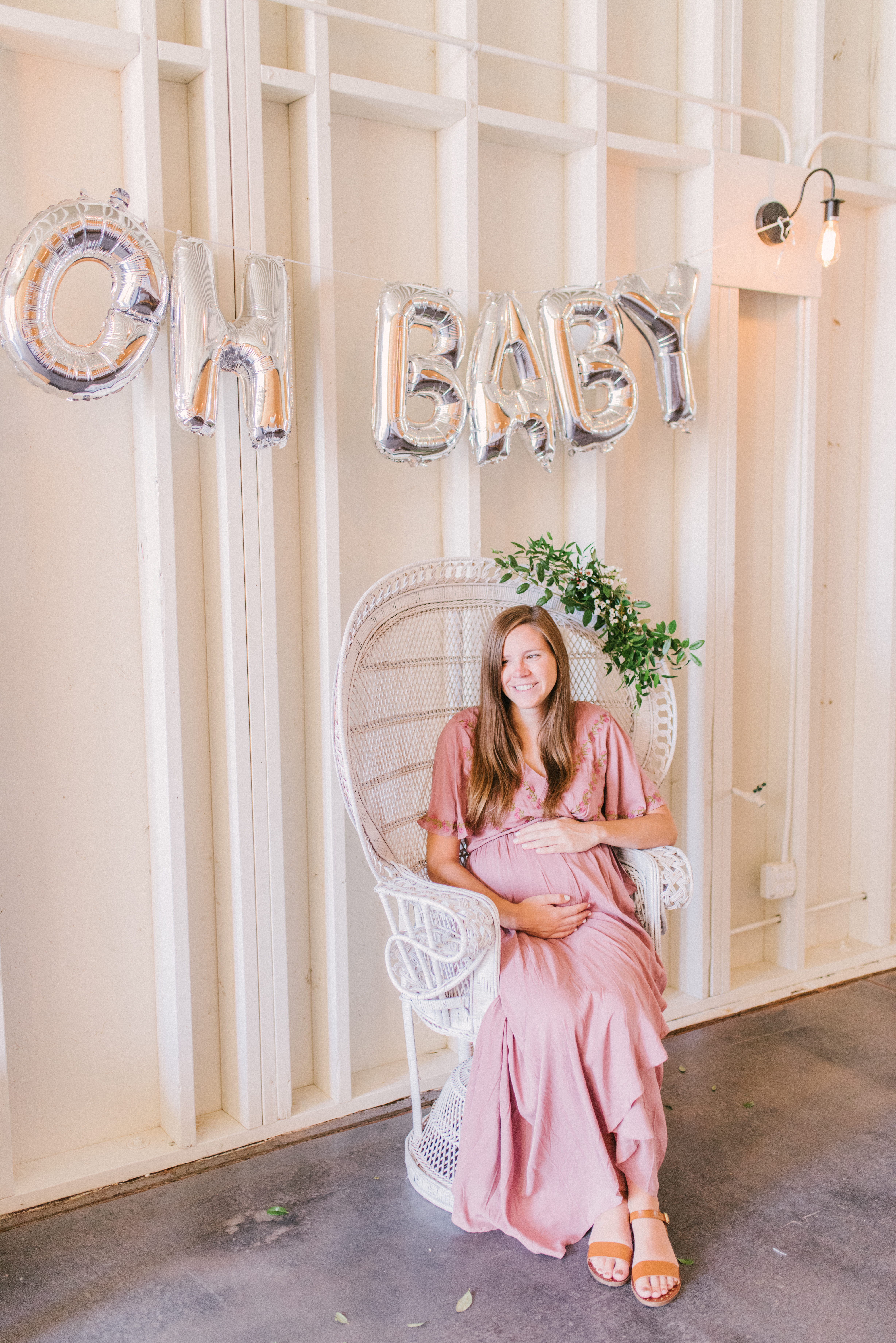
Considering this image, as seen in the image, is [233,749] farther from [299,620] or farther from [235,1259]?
[235,1259]

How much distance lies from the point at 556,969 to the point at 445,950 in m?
0.23

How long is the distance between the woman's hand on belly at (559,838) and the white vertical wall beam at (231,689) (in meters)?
0.65

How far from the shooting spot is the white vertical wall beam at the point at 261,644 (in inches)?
96.3

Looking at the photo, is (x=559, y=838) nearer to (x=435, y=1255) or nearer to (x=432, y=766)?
(x=432, y=766)

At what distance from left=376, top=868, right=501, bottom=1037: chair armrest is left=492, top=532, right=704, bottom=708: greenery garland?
76cm

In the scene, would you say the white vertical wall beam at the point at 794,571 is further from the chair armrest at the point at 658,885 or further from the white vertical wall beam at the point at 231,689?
the white vertical wall beam at the point at 231,689

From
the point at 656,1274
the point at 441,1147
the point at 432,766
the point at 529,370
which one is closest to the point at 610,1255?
the point at 656,1274

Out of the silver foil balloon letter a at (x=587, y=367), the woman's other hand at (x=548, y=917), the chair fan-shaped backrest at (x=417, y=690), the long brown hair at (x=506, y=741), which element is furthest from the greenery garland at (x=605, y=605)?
the woman's other hand at (x=548, y=917)

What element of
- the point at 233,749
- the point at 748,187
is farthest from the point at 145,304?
the point at 748,187

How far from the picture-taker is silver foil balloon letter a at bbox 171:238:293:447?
7.40 feet

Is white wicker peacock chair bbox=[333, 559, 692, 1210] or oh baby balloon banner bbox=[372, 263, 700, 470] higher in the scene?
oh baby balloon banner bbox=[372, 263, 700, 470]

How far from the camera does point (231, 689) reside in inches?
99.0

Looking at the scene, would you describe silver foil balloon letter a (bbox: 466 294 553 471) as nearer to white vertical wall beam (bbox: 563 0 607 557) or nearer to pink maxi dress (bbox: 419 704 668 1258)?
white vertical wall beam (bbox: 563 0 607 557)

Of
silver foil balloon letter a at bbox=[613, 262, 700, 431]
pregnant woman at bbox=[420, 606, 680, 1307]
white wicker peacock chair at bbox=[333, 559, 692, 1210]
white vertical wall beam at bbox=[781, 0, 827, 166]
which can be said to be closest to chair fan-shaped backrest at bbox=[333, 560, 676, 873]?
white wicker peacock chair at bbox=[333, 559, 692, 1210]
